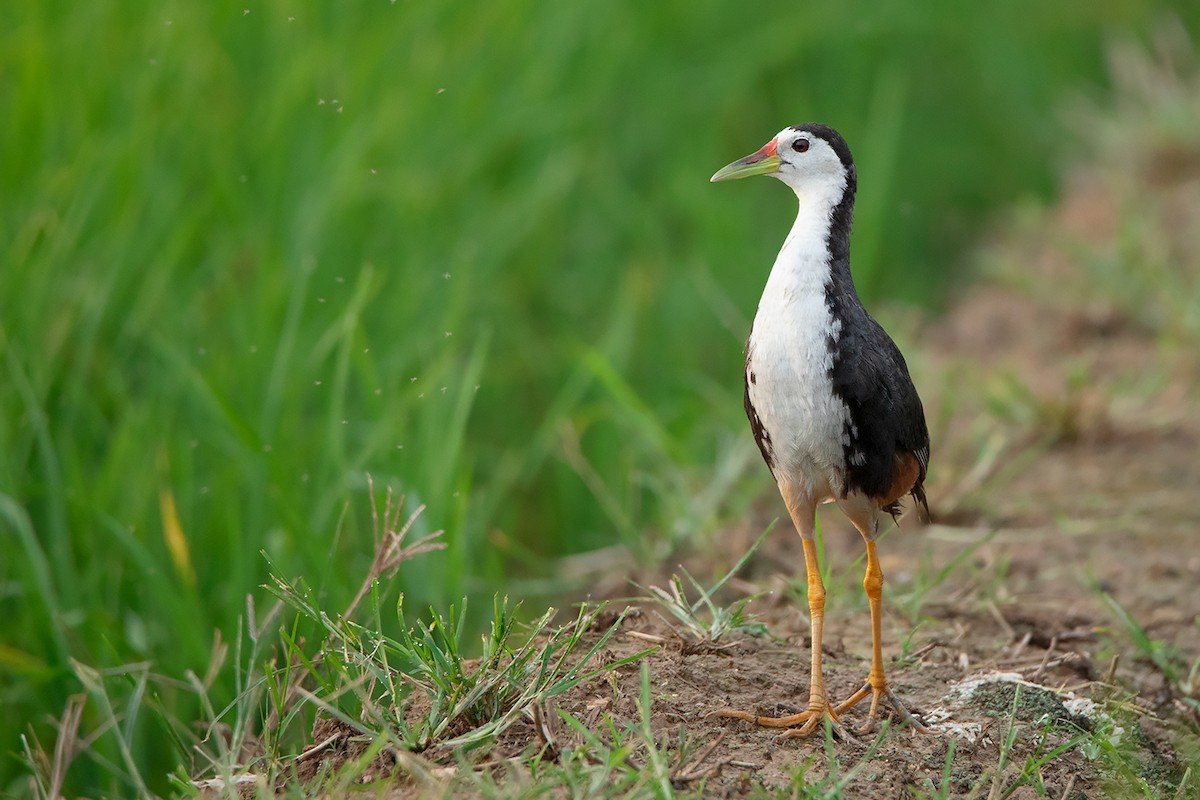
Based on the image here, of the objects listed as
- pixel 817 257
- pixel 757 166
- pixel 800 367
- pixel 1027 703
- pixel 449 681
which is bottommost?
pixel 1027 703

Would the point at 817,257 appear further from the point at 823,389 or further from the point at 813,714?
the point at 813,714

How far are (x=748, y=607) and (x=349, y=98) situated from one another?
2.78 m

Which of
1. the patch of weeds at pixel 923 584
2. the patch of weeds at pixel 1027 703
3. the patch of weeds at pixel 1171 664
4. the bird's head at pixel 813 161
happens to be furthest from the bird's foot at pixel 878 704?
the bird's head at pixel 813 161

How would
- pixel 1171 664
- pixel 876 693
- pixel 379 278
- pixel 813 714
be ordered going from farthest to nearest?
pixel 379 278
pixel 1171 664
pixel 876 693
pixel 813 714

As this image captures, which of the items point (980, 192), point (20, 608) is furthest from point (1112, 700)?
point (980, 192)

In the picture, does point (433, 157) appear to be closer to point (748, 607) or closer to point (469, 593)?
point (469, 593)

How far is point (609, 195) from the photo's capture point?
6812 mm

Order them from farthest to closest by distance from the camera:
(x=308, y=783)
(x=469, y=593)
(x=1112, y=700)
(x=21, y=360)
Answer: (x=469, y=593), (x=21, y=360), (x=1112, y=700), (x=308, y=783)

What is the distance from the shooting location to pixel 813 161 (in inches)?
116

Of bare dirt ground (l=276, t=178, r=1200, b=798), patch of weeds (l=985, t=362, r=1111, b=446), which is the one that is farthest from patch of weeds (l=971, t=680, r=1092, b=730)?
patch of weeds (l=985, t=362, r=1111, b=446)

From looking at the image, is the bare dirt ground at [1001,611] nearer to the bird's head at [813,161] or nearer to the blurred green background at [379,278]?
the blurred green background at [379,278]

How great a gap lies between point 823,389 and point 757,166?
1.76 ft

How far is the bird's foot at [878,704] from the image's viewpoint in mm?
2912

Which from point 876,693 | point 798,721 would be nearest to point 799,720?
point 798,721
